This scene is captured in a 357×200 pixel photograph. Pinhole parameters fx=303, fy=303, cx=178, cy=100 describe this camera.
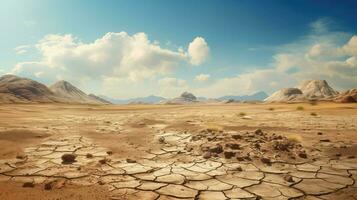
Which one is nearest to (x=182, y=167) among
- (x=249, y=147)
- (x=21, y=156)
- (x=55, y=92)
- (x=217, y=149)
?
(x=217, y=149)

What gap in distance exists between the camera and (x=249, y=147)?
321 inches

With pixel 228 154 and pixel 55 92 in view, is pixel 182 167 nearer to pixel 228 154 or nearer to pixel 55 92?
pixel 228 154

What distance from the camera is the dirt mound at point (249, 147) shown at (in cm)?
737

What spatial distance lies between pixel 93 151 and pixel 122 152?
790 millimetres

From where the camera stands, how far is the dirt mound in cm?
737

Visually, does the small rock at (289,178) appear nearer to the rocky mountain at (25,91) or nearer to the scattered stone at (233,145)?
the scattered stone at (233,145)

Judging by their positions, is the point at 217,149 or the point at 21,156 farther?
the point at 217,149

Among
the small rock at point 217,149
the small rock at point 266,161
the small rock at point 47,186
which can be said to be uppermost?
the small rock at point 217,149

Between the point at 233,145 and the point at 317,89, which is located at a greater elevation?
the point at 317,89

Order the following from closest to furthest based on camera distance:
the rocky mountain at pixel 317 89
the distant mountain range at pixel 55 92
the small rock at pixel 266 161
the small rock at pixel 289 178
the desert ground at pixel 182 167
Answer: the desert ground at pixel 182 167
the small rock at pixel 289 178
the small rock at pixel 266 161
the distant mountain range at pixel 55 92
the rocky mountain at pixel 317 89

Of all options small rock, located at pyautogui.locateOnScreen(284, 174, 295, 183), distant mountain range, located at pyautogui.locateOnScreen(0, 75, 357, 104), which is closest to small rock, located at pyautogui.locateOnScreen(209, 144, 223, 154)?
small rock, located at pyautogui.locateOnScreen(284, 174, 295, 183)

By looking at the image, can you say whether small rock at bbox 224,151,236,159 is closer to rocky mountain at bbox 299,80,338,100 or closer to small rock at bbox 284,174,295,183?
small rock at bbox 284,174,295,183

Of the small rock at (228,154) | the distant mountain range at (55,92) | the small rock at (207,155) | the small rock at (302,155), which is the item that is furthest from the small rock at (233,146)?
the distant mountain range at (55,92)

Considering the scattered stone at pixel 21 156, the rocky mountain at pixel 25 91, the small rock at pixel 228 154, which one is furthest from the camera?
the rocky mountain at pixel 25 91
